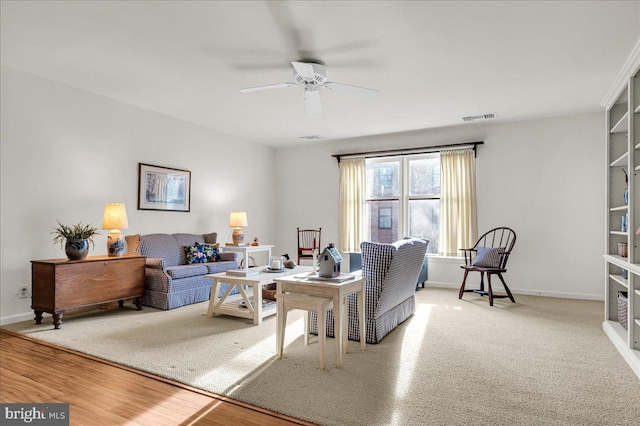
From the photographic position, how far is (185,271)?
4738mm

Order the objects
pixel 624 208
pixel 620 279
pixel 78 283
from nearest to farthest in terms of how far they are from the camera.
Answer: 1. pixel 624 208
2. pixel 620 279
3. pixel 78 283

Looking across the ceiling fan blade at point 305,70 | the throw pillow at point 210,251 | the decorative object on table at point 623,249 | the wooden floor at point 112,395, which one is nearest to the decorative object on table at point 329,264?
the wooden floor at point 112,395

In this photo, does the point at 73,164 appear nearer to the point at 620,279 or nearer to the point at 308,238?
the point at 308,238

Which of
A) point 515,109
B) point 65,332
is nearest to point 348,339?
point 65,332

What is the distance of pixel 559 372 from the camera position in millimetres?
2658

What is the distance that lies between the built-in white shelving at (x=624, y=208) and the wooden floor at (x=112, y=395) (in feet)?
8.96

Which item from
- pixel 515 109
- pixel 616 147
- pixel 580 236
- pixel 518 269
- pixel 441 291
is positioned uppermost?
pixel 515 109

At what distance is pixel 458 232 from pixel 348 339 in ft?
11.2

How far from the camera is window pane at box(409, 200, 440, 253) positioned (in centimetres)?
634

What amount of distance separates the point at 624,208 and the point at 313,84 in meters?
3.04

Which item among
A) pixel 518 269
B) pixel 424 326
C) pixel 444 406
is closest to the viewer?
pixel 444 406

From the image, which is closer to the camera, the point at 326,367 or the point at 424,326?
the point at 326,367

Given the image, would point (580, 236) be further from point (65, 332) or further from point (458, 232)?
point (65, 332)

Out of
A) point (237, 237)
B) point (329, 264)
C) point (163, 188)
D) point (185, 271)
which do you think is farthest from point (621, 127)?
point (163, 188)
